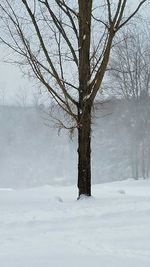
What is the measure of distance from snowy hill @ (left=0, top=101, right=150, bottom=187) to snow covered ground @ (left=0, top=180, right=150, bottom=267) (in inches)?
900

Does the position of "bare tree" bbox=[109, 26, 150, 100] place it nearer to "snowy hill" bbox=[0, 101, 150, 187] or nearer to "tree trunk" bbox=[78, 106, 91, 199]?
"snowy hill" bbox=[0, 101, 150, 187]

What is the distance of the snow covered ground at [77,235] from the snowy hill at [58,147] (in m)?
22.9

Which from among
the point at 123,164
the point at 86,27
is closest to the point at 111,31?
the point at 86,27

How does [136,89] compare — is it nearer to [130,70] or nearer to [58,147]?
→ [130,70]

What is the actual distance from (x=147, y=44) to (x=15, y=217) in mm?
26974

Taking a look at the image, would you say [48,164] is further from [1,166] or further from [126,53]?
[126,53]

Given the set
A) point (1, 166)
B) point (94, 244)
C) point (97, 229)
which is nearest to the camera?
point (94, 244)

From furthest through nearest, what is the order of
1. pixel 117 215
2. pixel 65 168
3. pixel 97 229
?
pixel 65 168 < pixel 117 215 < pixel 97 229

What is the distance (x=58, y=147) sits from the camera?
188 ft

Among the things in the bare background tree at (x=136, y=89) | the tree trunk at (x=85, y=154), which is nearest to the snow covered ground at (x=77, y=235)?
the tree trunk at (x=85, y=154)

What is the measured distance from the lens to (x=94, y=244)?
468 centimetres

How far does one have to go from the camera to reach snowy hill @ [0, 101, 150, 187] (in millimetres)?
37062

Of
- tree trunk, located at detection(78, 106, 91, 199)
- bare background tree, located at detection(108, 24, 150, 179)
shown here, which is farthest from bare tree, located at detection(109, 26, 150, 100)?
tree trunk, located at detection(78, 106, 91, 199)

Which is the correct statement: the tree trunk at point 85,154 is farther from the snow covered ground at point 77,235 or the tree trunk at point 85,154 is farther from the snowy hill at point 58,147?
the snowy hill at point 58,147
